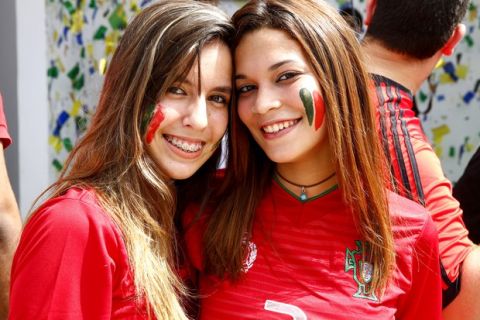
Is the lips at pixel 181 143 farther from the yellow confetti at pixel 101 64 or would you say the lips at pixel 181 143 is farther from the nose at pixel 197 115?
the yellow confetti at pixel 101 64

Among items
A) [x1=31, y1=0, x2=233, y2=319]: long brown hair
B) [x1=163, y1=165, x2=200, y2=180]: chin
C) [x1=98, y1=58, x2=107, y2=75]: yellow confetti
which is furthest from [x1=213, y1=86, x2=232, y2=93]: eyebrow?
[x1=98, y1=58, x2=107, y2=75]: yellow confetti

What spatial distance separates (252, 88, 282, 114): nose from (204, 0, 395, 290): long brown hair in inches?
5.2

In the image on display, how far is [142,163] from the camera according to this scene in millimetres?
1938

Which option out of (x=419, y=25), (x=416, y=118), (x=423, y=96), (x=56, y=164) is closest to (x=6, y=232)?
(x=416, y=118)

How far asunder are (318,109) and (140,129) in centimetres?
49

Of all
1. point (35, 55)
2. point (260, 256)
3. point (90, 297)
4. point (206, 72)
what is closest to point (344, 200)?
point (260, 256)

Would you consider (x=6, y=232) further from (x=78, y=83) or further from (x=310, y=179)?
(x=78, y=83)

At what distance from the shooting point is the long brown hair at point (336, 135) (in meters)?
2.00

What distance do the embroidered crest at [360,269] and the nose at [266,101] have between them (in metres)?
0.44

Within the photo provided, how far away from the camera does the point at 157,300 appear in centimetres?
180

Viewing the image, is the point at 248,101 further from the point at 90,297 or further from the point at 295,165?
the point at 90,297

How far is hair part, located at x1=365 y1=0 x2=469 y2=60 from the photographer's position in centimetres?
242

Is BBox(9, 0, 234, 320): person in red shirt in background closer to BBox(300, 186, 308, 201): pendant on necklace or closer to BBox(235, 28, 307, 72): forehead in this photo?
BBox(235, 28, 307, 72): forehead

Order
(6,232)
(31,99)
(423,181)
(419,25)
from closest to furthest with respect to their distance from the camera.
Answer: (423,181)
(6,232)
(419,25)
(31,99)
